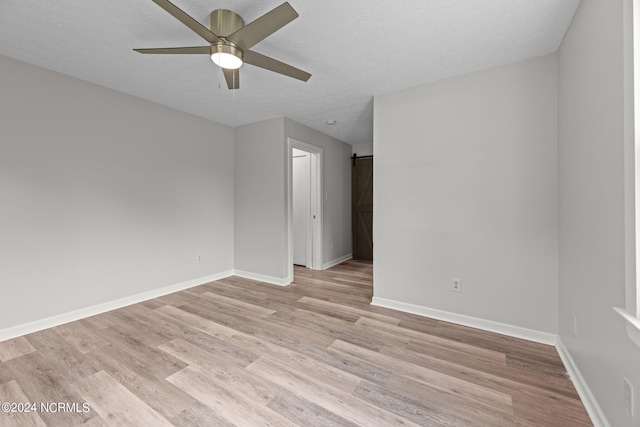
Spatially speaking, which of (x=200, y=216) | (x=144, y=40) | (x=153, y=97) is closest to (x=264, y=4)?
(x=144, y=40)

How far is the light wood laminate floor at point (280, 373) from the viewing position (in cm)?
140

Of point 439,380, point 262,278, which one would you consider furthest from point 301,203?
point 439,380

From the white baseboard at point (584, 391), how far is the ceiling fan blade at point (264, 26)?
8.56ft

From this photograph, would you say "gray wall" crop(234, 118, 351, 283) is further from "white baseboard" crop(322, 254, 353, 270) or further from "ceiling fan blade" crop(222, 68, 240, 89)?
"ceiling fan blade" crop(222, 68, 240, 89)

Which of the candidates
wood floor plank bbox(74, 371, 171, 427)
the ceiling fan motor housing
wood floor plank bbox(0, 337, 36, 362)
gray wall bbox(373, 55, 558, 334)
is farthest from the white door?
wood floor plank bbox(0, 337, 36, 362)

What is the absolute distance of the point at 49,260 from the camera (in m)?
2.42

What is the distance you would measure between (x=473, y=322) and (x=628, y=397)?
136 centimetres

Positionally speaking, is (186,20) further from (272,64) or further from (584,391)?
(584,391)

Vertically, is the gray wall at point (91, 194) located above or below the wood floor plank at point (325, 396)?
above

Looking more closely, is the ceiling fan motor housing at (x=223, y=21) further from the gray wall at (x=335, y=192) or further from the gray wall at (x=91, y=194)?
the gray wall at (x=335, y=192)

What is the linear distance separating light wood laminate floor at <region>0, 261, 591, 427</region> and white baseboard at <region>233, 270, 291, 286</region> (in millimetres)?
959

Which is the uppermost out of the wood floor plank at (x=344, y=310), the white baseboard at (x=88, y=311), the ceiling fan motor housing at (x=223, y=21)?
the ceiling fan motor housing at (x=223, y=21)

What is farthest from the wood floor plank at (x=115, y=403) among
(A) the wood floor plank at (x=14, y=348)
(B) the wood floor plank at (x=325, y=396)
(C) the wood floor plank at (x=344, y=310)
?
(C) the wood floor plank at (x=344, y=310)

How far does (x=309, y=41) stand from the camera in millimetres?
1978
